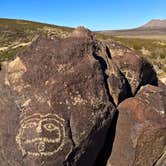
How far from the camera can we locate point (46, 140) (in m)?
8.16

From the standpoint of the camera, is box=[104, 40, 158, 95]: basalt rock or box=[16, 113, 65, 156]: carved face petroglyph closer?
box=[16, 113, 65, 156]: carved face petroglyph

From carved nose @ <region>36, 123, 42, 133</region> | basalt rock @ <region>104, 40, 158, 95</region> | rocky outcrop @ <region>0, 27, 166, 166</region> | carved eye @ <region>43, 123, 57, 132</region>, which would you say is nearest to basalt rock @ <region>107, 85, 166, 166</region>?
rocky outcrop @ <region>0, 27, 166, 166</region>

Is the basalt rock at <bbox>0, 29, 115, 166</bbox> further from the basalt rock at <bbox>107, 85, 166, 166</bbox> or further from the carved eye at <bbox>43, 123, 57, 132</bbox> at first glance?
the basalt rock at <bbox>107, 85, 166, 166</bbox>

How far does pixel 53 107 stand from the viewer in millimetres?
8453

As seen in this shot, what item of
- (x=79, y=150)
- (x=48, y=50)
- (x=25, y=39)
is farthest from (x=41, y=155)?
(x=25, y=39)

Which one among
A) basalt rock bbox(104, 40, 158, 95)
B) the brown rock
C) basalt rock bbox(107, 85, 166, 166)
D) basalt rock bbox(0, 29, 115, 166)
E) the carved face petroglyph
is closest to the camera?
the carved face petroglyph

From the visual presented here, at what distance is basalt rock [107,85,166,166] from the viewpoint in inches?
367

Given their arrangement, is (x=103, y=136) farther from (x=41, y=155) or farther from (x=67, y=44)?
(x=67, y=44)

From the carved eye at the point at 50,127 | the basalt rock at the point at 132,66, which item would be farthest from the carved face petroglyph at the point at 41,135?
the basalt rock at the point at 132,66

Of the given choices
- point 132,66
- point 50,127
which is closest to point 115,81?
point 132,66

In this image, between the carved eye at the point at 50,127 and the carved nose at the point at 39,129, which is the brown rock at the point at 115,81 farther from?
the carved nose at the point at 39,129

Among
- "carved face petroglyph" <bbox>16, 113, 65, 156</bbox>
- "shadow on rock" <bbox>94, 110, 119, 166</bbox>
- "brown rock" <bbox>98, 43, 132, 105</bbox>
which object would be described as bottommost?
"shadow on rock" <bbox>94, 110, 119, 166</bbox>

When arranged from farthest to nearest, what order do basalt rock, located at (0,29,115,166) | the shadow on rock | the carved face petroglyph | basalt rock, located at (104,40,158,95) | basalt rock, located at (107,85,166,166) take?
basalt rock, located at (104,40,158,95)
the shadow on rock
basalt rock, located at (107,85,166,166)
basalt rock, located at (0,29,115,166)
the carved face petroglyph

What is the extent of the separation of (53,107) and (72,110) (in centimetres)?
41
